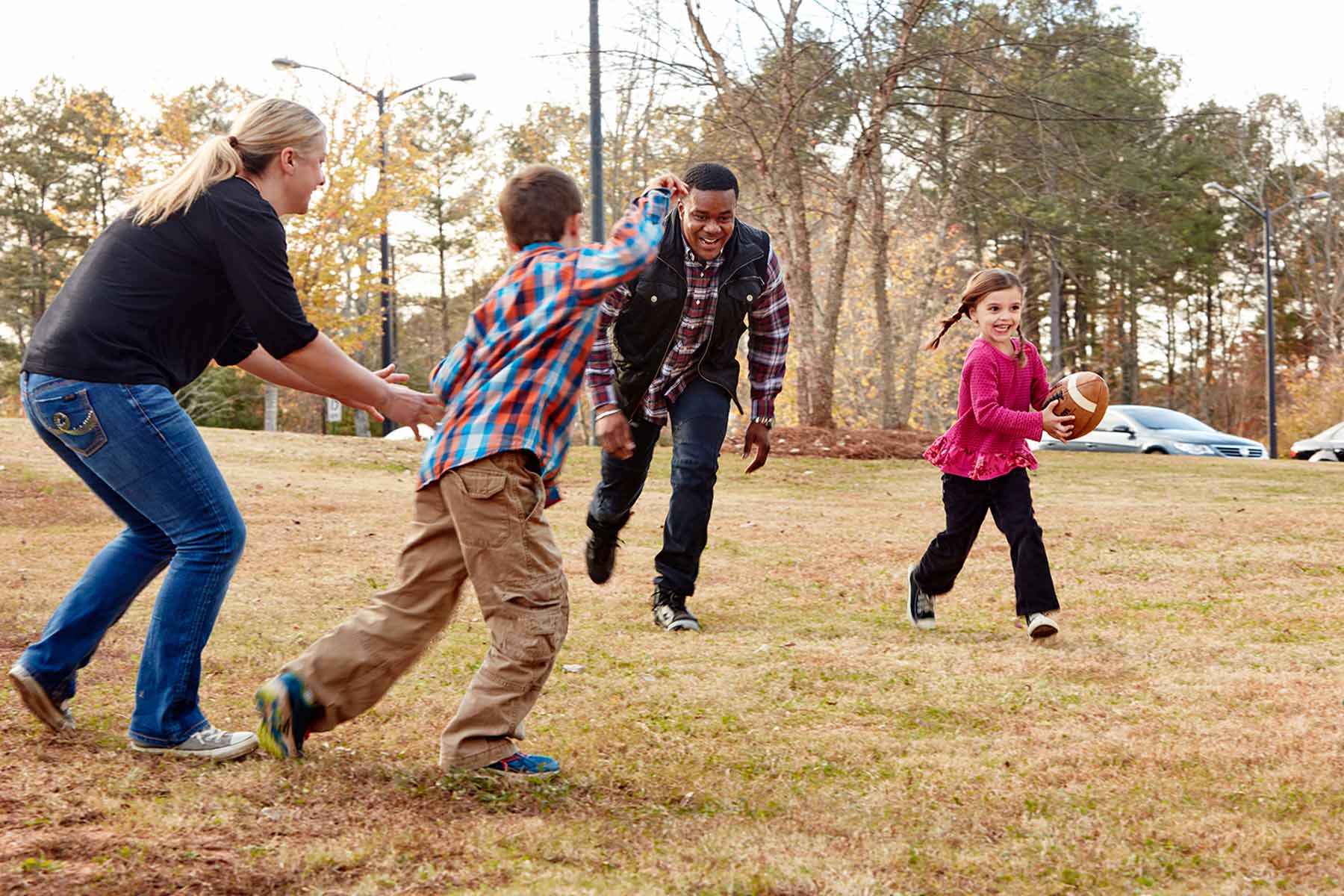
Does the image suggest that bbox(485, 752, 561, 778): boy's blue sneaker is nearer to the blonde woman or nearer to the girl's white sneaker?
the blonde woman

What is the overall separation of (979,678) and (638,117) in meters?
26.0

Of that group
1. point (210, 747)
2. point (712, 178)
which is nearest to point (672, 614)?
point (712, 178)

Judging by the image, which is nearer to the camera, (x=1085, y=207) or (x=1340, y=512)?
(x=1340, y=512)

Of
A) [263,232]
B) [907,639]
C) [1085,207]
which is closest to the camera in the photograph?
[263,232]

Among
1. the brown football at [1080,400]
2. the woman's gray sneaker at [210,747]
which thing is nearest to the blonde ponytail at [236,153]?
the woman's gray sneaker at [210,747]

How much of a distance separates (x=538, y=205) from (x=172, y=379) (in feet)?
3.88

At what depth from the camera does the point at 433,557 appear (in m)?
3.65

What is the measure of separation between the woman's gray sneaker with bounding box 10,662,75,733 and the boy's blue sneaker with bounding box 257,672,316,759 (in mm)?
740

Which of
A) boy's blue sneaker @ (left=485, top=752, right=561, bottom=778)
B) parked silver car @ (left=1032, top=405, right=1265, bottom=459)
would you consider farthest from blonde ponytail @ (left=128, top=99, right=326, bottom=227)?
parked silver car @ (left=1032, top=405, right=1265, bottom=459)

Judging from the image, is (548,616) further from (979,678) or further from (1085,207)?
(1085,207)

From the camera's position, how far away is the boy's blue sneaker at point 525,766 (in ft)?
11.9

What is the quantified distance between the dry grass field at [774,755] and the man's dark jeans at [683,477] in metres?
0.35

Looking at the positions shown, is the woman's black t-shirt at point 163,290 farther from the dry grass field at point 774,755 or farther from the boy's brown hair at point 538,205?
the dry grass field at point 774,755

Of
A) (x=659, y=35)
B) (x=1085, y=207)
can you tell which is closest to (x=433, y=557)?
(x=659, y=35)
